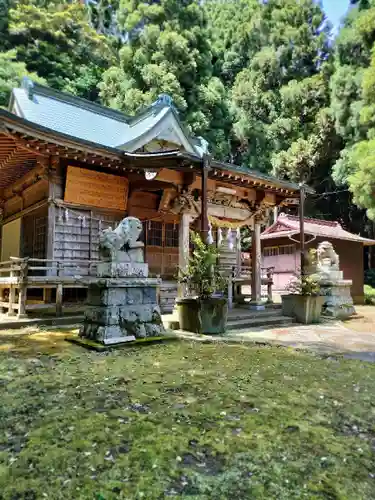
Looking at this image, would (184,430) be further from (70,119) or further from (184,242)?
(70,119)

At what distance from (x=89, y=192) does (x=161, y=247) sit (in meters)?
3.54

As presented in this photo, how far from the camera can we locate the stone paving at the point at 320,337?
5.62m

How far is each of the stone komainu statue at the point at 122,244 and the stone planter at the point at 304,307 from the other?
4.97m

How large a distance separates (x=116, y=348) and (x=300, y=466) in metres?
3.67

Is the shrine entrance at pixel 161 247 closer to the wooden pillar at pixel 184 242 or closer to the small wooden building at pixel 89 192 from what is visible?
the small wooden building at pixel 89 192

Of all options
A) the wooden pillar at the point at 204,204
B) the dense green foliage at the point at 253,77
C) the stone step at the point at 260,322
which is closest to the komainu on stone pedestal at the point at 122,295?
the wooden pillar at the point at 204,204

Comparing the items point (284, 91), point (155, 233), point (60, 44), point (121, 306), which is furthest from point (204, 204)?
point (60, 44)

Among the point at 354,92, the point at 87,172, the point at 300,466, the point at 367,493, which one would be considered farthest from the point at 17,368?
the point at 354,92

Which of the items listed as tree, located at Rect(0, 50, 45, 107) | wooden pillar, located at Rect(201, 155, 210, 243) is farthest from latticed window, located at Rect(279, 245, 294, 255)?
tree, located at Rect(0, 50, 45, 107)

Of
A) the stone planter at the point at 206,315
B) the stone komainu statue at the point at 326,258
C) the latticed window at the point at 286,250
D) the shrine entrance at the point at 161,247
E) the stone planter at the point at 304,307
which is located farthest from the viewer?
the latticed window at the point at 286,250

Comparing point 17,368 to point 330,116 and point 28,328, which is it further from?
point 330,116

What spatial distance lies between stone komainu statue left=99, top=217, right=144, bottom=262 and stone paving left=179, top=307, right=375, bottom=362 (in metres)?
1.87

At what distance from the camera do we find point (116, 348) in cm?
523

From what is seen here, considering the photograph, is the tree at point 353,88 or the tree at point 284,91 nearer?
the tree at point 353,88
